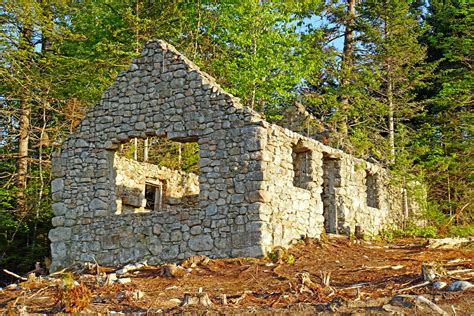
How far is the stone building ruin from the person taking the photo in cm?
1275

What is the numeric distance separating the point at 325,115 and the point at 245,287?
1743 centimetres

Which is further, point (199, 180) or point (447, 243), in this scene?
point (447, 243)

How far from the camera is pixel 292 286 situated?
9.53 metres

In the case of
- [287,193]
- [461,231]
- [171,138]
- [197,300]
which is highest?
[171,138]

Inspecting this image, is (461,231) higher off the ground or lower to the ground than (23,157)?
lower

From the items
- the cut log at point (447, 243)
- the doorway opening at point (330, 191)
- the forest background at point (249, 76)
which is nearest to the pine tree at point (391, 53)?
the forest background at point (249, 76)

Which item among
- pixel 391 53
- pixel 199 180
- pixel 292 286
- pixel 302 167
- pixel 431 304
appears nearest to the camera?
pixel 431 304

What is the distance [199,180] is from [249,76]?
9.06 meters

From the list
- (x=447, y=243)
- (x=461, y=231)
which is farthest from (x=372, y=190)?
(x=447, y=243)

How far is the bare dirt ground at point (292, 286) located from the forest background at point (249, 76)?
677cm

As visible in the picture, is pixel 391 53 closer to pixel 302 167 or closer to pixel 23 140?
pixel 302 167

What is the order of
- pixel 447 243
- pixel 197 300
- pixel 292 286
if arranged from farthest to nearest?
pixel 447 243
pixel 292 286
pixel 197 300

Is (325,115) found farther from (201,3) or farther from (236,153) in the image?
(236,153)

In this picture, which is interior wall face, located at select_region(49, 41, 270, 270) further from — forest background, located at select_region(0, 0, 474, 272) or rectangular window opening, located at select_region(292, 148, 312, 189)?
forest background, located at select_region(0, 0, 474, 272)
